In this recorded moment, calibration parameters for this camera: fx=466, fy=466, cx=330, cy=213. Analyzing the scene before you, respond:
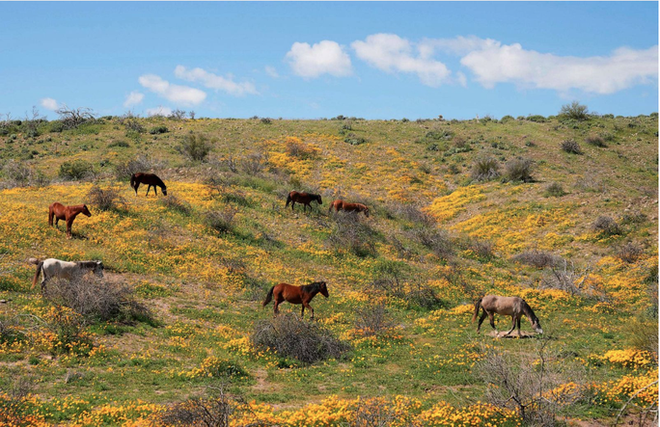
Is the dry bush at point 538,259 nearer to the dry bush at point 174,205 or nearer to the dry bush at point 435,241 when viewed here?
the dry bush at point 435,241

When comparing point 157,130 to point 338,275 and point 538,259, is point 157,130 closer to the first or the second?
point 338,275

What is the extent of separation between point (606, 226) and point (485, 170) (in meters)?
17.9

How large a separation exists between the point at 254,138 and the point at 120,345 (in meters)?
43.0

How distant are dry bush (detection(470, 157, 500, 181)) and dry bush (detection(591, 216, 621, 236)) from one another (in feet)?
51.3

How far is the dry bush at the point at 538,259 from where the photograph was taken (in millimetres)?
27312

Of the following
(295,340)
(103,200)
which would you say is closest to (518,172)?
(295,340)

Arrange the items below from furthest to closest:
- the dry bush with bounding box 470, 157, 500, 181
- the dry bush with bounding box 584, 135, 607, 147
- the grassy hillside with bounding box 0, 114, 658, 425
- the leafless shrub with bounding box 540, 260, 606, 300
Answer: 1. the dry bush with bounding box 584, 135, 607, 147
2. the dry bush with bounding box 470, 157, 500, 181
3. the leafless shrub with bounding box 540, 260, 606, 300
4. the grassy hillside with bounding box 0, 114, 658, 425

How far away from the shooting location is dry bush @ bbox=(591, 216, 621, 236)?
2834 centimetres

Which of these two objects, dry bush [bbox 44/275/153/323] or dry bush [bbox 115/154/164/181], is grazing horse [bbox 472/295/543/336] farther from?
dry bush [bbox 115/154/164/181]

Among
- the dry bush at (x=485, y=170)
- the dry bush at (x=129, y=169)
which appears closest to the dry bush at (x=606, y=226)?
the dry bush at (x=485, y=170)

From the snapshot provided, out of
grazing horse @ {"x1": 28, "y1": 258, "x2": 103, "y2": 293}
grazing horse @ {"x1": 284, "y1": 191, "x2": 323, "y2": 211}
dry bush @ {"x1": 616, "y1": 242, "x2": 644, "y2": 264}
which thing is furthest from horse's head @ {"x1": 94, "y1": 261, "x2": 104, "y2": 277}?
dry bush @ {"x1": 616, "y1": 242, "x2": 644, "y2": 264}

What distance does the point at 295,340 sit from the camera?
14.6m

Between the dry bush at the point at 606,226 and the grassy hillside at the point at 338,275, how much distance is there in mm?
101

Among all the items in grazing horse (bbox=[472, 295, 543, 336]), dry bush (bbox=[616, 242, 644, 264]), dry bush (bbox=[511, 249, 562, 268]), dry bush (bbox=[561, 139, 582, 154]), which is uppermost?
dry bush (bbox=[561, 139, 582, 154])
